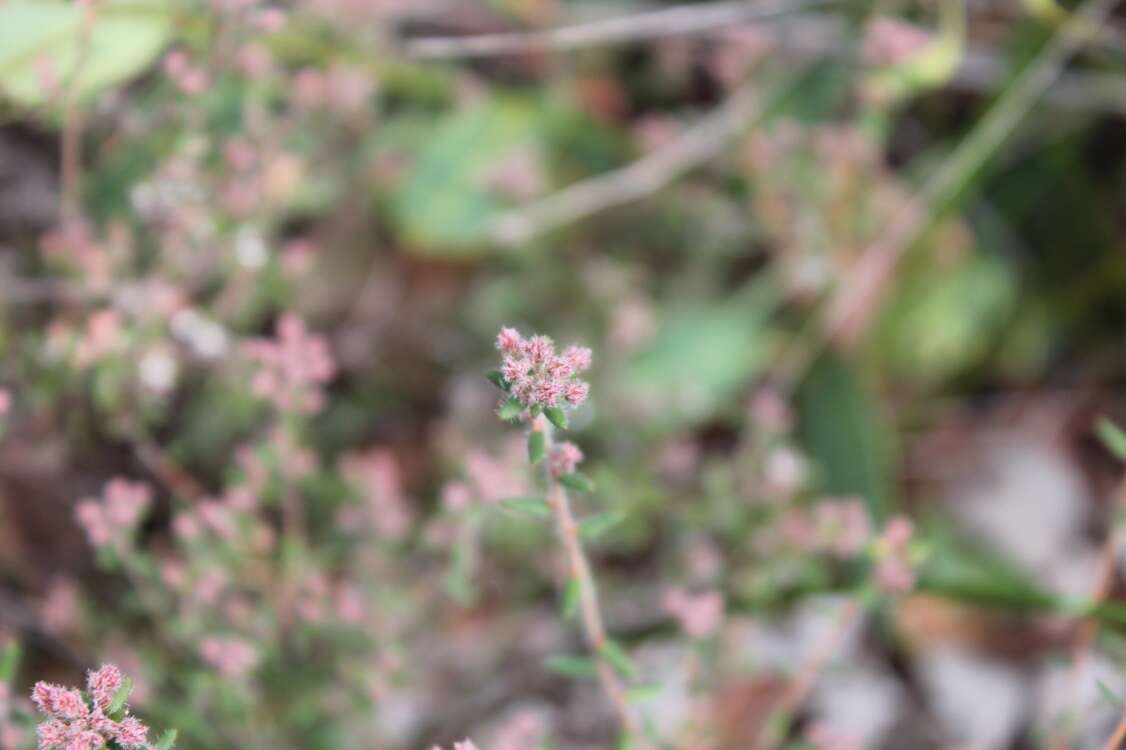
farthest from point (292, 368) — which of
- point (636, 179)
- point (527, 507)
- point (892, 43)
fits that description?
point (892, 43)

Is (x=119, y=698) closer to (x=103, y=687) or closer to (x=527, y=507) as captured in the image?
(x=103, y=687)

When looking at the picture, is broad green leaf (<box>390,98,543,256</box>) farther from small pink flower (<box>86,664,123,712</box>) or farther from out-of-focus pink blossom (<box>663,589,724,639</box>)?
small pink flower (<box>86,664,123,712</box>)

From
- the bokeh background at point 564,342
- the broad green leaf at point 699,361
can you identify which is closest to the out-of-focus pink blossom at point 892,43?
the bokeh background at point 564,342

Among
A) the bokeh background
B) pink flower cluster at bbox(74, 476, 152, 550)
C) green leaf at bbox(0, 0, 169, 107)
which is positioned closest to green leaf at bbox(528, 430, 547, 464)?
the bokeh background

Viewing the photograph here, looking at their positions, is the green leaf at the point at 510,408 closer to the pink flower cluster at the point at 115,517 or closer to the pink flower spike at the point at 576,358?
the pink flower spike at the point at 576,358

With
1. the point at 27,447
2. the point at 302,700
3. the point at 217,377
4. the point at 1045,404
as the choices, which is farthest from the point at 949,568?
the point at 27,447

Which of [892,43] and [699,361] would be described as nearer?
[892,43]
